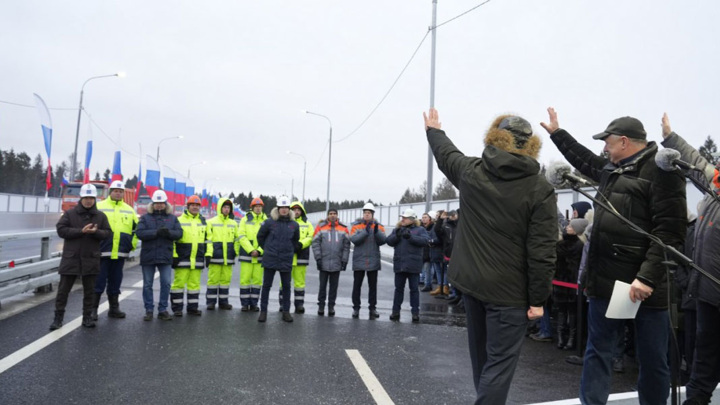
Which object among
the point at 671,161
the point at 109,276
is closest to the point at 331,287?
the point at 109,276

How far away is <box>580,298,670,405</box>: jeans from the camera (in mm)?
3201

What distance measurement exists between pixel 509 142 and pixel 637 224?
1.10 metres

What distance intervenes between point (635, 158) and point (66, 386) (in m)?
5.07

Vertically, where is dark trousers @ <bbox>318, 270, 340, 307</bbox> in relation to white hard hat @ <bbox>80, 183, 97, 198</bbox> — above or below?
below

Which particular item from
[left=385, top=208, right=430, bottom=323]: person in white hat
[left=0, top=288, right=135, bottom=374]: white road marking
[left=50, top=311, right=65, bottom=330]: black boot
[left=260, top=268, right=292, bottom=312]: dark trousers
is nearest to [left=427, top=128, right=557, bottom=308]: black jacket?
[left=0, top=288, right=135, bottom=374]: white road marking

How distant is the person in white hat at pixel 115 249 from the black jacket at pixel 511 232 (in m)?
6.47

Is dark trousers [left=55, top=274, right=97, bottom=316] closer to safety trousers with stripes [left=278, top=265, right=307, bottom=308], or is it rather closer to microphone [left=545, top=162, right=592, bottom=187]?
safety trousers with stripes [left=278, top=265, right=307, bottom=308]

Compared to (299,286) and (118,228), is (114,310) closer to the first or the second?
(118,228)

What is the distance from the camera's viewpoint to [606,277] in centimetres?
331

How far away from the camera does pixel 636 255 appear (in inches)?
126

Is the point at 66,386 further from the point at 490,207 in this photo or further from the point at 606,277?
the point at 606,277

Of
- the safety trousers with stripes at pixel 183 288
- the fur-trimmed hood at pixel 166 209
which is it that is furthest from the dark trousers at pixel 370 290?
the fur-trimmed hood at pixel 166 209

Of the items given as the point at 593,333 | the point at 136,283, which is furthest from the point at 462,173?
the point at 136,283

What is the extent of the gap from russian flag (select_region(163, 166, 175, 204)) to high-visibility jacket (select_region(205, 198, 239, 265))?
28984 mm
